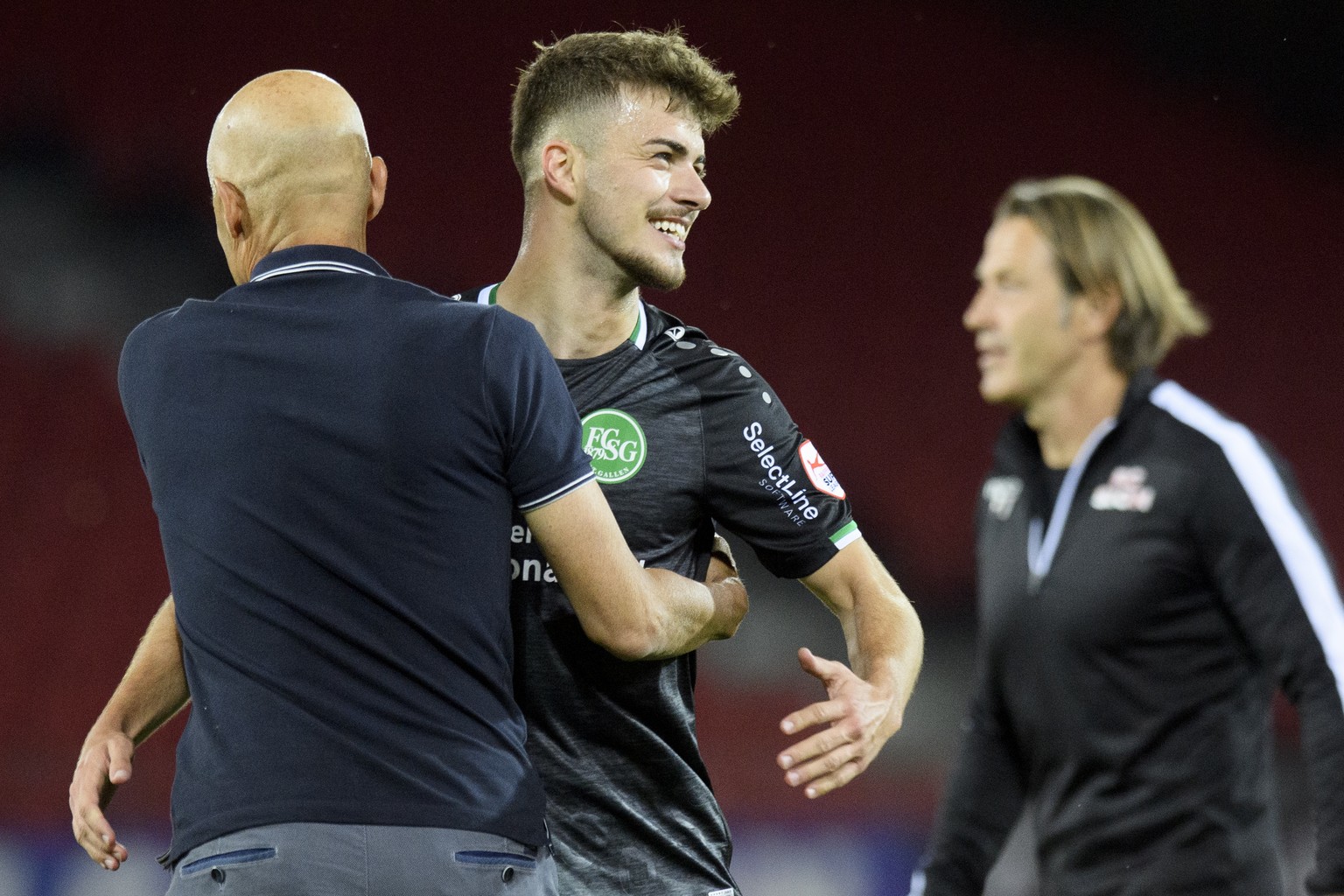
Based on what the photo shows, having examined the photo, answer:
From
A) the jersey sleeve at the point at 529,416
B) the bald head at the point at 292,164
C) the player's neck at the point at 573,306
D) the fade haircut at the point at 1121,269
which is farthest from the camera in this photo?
the player's neck at the point at 573,306

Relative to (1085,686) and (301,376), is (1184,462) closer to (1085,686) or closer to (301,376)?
(1085,686)

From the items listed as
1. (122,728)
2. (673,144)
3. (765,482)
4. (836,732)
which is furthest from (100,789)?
(673,144)

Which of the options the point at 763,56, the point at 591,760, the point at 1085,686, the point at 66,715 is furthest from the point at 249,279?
the point at 763,56

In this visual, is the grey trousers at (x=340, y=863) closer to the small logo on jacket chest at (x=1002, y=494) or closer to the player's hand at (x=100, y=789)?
the player's hand at (x=100, y=789)

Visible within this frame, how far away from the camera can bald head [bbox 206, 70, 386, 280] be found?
1.79 m

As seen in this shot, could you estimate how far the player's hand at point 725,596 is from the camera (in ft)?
6.74

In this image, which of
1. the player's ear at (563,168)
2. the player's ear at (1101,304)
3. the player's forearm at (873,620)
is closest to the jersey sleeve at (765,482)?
the player's forearm at (873,620)

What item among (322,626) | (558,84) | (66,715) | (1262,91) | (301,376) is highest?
(1262,91)

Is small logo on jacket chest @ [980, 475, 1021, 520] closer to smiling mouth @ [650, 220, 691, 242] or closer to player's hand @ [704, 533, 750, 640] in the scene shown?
player's hand @ [704, 533, 750, 640]

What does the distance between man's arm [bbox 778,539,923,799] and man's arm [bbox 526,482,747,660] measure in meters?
0.19

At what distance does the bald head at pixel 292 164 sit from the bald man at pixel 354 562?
A: 0.23 feet

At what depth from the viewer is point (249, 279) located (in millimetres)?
1801

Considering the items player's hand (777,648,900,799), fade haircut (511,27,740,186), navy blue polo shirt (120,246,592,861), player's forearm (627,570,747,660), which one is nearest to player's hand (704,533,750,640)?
player's forearm (627,570,747,660)

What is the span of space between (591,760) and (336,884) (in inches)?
27.5
